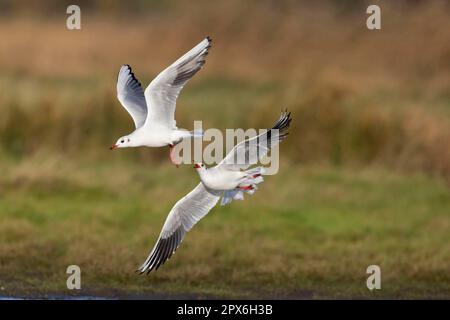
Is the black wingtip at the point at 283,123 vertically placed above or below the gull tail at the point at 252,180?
above

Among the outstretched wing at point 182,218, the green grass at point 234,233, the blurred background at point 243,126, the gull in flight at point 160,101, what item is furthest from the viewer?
the blurred background at point 243,126

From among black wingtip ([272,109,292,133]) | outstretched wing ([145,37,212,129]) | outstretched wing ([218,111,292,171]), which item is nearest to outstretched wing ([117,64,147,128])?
outstretched wing ([145,37,212,129])

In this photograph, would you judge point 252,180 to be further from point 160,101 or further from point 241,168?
point 160,101

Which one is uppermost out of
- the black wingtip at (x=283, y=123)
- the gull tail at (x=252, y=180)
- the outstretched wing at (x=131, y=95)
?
the outstretched wing at (x=131, y=95)

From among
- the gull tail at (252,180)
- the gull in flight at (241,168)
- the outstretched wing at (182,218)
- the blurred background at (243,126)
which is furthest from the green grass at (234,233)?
the gull tail at (252,180)

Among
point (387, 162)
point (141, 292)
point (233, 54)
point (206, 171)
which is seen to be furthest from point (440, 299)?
point (233, 54)

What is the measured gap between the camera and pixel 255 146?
8.53 metres

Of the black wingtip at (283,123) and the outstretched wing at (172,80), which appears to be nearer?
the black wingtip at (283,123)

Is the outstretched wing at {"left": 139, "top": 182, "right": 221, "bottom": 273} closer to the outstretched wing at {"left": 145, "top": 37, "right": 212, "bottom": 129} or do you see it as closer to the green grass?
the outstretched wing at {"left": 145, "top": 37, "right": 212, "bottom": 129}

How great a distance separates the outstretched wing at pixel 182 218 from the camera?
955cm

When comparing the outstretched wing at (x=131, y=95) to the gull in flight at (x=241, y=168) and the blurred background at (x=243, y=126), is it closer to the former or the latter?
the gull in flight at (x=241, y=168)

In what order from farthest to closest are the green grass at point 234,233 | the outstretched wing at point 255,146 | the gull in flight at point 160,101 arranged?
the green grass at point 234,233 → the outstretched wing at point 255,146 → the gull in flight at point 160,101

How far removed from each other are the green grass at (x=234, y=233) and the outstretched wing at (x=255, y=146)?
2948 mm
